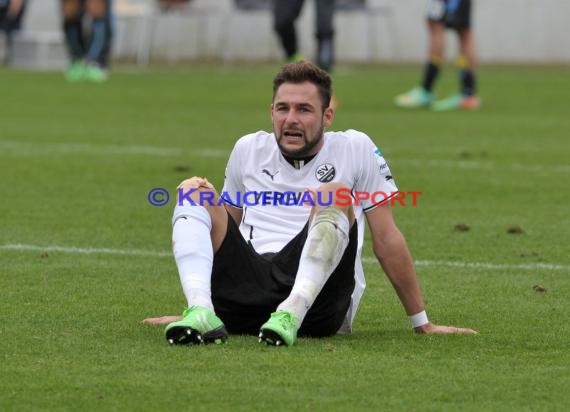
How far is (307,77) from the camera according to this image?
5.89m

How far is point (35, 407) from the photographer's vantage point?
182 inches

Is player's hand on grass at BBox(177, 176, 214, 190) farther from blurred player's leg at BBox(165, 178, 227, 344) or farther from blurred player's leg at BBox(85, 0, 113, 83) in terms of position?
blurred player's leg at BBox(85, 0, 113, 83)

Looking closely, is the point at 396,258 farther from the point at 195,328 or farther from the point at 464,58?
the point at 464,58

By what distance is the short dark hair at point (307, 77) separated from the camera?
232 inches

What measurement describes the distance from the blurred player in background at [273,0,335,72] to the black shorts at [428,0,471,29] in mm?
1558

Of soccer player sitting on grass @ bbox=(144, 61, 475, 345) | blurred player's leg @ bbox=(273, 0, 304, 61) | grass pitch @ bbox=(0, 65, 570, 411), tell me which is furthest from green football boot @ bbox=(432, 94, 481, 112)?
soccer player sitting on grass @ bbox=(144, 61, 475, 345)

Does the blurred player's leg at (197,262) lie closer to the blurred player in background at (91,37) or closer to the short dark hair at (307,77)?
the short dark hair at (307,77)

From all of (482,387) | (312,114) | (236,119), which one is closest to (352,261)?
(312,114)

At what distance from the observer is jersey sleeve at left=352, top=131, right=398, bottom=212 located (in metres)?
5.92

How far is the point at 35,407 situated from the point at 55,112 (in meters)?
13.2

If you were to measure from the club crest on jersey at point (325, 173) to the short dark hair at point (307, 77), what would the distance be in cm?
23

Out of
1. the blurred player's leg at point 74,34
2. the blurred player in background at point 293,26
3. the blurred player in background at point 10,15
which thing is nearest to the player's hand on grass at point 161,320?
the blurred player in background at point 293,26

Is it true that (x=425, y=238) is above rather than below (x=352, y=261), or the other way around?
below

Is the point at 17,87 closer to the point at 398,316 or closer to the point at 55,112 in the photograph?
the point at 55,112
